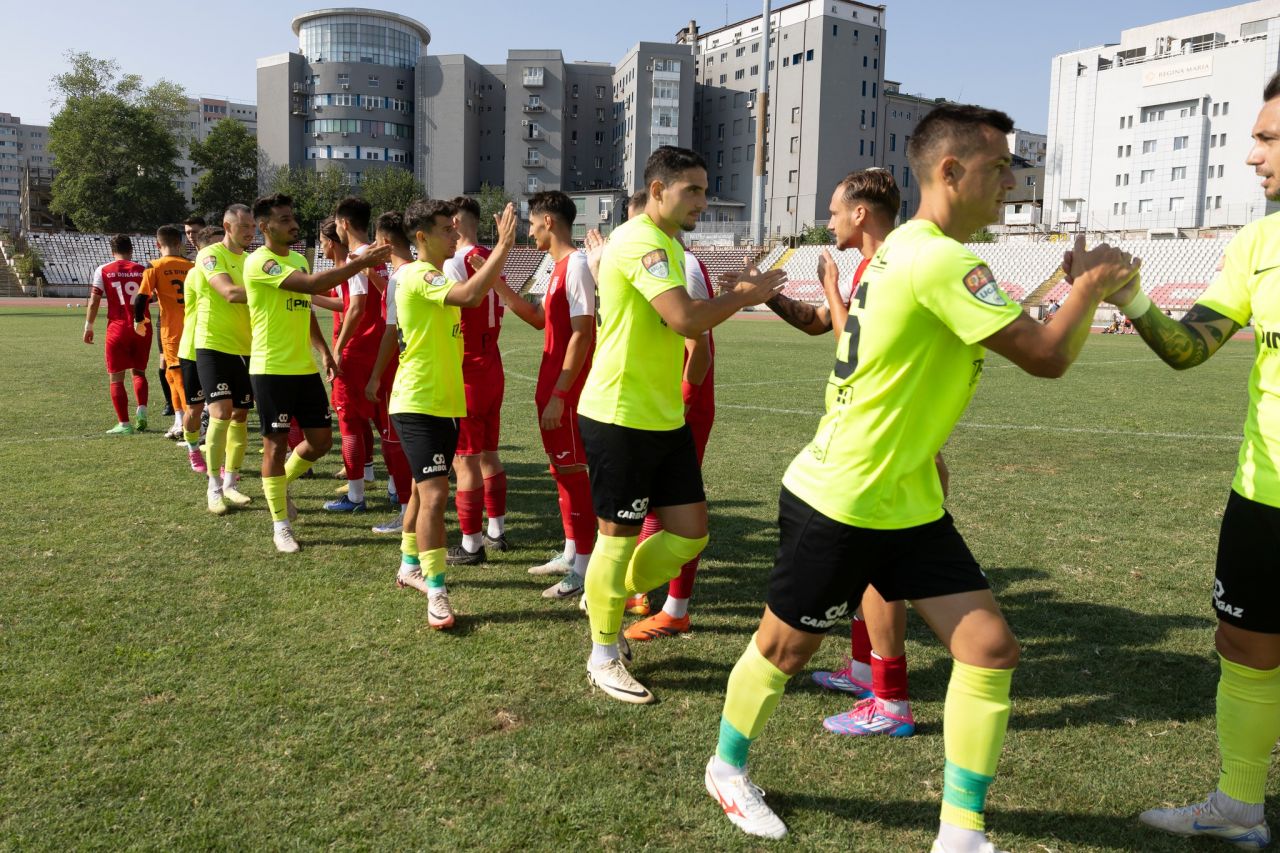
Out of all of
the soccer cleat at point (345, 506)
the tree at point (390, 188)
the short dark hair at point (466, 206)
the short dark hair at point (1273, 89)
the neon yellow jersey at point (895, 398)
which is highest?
the tree at point (390, 188)

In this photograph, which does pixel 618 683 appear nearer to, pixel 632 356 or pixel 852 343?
pixel 632 356

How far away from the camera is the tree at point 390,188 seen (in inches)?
3243

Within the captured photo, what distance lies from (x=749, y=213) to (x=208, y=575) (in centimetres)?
8474

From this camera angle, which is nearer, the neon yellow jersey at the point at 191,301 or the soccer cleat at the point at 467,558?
the soccer cleat at the point at 467,558

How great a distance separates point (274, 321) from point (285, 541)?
163 cm

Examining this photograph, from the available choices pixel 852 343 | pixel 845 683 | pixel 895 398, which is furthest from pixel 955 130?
pixel 845 683

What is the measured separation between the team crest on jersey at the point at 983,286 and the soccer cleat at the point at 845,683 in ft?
7.58

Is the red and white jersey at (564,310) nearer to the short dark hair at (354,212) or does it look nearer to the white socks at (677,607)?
the white socks at (677,607)

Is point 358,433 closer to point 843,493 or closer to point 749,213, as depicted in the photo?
point 843,493

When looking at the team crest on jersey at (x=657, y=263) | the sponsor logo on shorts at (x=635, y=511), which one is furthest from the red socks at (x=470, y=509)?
the team crest on jersey at (x=657, y=263)

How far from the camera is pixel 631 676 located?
4250mm

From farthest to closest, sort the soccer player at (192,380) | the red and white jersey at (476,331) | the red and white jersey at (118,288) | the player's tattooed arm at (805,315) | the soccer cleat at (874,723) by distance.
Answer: the red and white jersey at (118,288) < the soccer player at (192,380) < the red and white jersey at (476,331) < the player's tattooed arm at (805,315) < the soccer cleat at (874,723)

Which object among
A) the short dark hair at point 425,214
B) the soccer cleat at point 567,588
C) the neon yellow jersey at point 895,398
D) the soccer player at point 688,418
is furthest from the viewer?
Result: the soccer cleat at point 567,588

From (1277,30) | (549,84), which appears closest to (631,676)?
(1277,30)
